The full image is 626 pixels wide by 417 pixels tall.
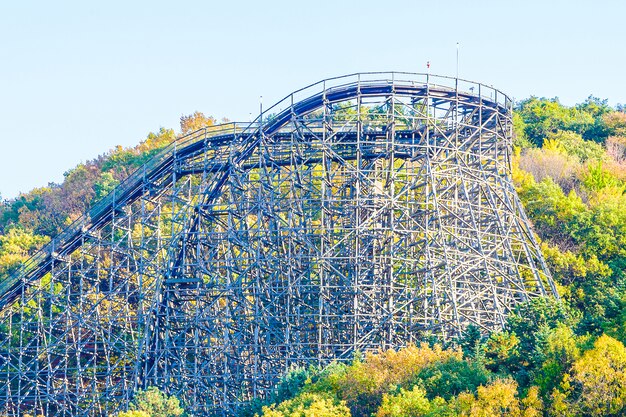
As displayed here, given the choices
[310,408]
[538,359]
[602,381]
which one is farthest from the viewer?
[538,359]

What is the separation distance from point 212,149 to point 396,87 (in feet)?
21.4

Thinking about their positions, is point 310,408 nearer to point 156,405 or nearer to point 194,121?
point 156,405

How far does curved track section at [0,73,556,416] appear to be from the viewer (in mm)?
35125

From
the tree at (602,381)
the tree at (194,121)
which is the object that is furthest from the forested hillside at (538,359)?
the tree at (194,121)

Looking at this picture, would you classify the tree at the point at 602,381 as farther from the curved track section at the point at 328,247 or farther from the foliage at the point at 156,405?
the foliage at the point at 156,405

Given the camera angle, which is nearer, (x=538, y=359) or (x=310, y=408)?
(x=310, y=408)

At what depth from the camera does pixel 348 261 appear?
36.3 meters

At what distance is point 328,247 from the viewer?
3528 centimetres

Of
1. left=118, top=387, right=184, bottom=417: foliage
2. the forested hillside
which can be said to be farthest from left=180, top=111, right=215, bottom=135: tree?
left=118, top=387, right=184, bottom=417: foliage

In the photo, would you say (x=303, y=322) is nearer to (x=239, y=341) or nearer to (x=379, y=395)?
(x=239, y=341)

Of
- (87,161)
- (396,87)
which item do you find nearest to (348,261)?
(396,87)

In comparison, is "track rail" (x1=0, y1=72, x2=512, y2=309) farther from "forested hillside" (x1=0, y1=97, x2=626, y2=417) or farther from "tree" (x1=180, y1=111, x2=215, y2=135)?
"tree" (x1=180, y1=111, x2=215, y2=135)

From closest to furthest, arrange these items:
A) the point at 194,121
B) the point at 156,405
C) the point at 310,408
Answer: the point at 310,408
the point at 156,405
the point at 194,121

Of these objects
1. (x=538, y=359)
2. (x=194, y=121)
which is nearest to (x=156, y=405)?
(x=538, y=359)
